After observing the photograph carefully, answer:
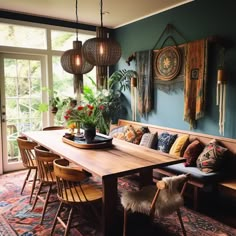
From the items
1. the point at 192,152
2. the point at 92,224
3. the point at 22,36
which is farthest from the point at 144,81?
the point at 92,224

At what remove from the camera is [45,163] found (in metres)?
3.03

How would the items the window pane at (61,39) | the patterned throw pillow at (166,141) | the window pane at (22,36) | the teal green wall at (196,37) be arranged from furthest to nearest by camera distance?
1. the window pane at (61,39)
2. the window pane at (22,36)
3. the patterned throw pillow at (166,141)
4. the teal green wall at (196,37)

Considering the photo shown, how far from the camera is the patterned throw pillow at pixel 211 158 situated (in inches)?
125

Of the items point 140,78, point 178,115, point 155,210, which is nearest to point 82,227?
point 155,210

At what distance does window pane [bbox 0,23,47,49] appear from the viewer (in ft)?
14.8

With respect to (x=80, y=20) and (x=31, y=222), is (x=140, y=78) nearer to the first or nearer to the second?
(x=80, y=20)

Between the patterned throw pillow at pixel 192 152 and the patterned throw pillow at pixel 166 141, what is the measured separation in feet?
1.27

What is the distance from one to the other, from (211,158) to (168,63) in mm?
1751

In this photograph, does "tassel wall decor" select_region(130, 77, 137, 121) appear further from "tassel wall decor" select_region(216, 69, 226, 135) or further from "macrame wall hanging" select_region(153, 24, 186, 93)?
"tassel wall decor" select_region(216, 69, 226, 135)

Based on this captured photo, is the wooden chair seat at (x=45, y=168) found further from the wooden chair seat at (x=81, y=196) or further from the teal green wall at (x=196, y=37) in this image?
the teal green wall at (x=196, y=37)

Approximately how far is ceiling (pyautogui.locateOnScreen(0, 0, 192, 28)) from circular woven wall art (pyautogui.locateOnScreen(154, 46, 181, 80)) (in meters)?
0.70

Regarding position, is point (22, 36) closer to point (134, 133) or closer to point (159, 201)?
point (134, 133)

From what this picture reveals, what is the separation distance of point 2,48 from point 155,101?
2712 mm

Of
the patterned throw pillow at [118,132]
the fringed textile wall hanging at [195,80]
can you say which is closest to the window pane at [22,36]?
the patterned throw pillow at [118,132]
